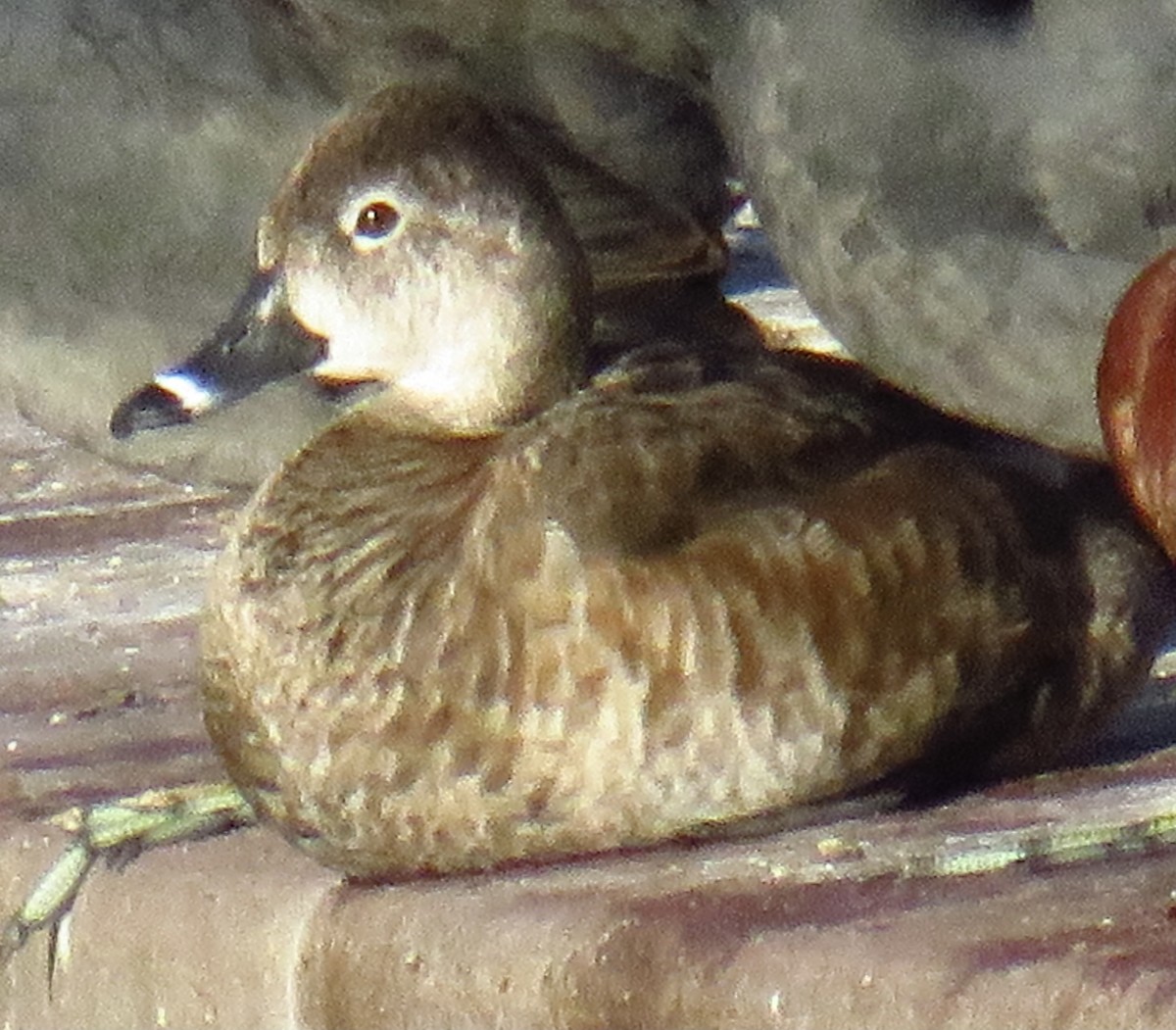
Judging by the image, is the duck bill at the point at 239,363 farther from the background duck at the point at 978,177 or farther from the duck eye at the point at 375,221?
the background duck at the point at 978,177

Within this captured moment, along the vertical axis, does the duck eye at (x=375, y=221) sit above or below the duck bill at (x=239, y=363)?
above

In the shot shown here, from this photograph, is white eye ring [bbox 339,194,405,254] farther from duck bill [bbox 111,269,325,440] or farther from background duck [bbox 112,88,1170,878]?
duck bill [bbox 111,269,325,440]

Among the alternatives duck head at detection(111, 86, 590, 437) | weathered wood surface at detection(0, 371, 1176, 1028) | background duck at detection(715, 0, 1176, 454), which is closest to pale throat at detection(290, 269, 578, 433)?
duck head at detection(111, 86, 590, 437)

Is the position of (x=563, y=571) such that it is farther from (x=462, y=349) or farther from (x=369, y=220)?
(x=369, y=220)

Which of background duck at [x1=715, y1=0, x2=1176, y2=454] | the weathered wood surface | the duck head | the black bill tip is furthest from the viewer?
background duck at [x1=715, y1=0, x2=1176, y2=454]

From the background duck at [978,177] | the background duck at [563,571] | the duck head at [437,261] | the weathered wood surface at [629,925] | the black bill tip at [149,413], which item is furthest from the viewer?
the background duck at [978,177]

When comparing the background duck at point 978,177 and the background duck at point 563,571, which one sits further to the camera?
the background duck at point 978,177

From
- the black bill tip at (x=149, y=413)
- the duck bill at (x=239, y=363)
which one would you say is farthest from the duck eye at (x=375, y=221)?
the black bill tip at (x=149, y=413)

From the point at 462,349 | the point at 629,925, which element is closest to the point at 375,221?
the point at 462,349
